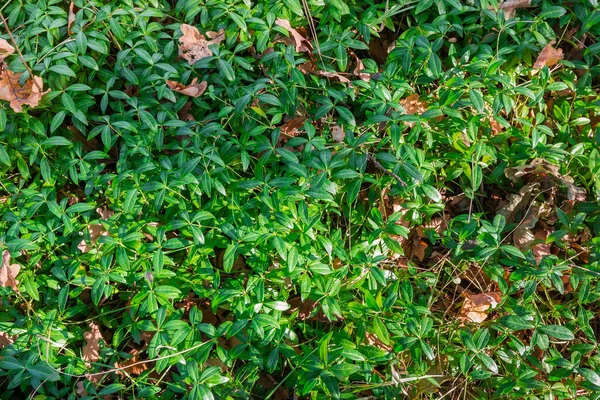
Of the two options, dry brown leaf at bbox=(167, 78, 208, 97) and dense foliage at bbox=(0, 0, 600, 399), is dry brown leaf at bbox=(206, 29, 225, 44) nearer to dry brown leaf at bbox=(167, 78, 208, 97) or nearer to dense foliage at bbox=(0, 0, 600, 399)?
dense foliage at bbox=(0, 0, 600, 399)

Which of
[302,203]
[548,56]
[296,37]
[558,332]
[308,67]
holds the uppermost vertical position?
[296,37]

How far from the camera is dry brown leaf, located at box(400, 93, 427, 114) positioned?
2.74 metres

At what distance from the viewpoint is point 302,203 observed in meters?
2.34

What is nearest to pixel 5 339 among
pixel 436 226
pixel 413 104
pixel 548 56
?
pixel 436 226

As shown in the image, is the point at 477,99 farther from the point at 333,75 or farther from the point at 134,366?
the point at 134,366

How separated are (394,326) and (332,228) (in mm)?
539

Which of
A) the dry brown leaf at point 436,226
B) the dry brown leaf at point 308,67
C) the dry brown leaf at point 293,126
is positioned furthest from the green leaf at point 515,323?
the dry brown leaf at point 308,67

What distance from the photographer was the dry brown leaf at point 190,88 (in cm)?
268

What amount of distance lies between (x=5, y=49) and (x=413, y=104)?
1862mm

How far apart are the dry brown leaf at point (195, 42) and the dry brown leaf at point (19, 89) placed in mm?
637

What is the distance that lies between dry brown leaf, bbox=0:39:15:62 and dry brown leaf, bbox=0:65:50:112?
7 centimetres

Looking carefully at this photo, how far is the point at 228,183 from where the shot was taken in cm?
249

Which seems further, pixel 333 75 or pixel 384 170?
pixel 333 75

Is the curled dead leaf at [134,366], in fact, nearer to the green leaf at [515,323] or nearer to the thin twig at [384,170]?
the thin twig at [384,170]
